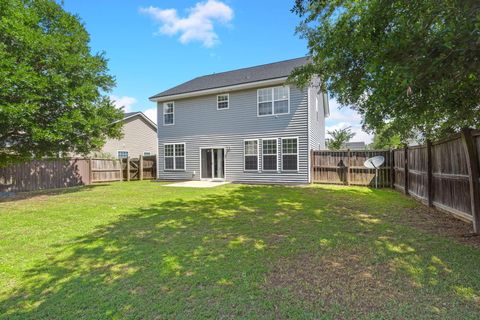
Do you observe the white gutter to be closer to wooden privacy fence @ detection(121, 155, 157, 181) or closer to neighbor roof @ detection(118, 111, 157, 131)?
wooden privacy fence @ detection(121, 155, 157, 181)

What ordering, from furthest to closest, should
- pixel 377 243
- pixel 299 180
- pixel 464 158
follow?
1. pixel 299 180
2. pixel 464 158
3. pixel 377 243

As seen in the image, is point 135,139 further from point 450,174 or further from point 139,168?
point 450,174

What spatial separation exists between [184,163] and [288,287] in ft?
47.4

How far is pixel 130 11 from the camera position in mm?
12023

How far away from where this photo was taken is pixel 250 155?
1473 centimetres

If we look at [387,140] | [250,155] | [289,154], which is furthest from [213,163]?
[387,140]

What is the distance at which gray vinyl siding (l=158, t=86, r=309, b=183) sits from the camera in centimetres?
1341

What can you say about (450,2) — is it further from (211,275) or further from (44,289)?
(44,289)

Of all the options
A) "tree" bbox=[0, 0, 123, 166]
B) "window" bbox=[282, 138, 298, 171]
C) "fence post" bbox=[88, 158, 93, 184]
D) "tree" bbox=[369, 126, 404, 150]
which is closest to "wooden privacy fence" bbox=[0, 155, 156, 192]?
"fence post" bbox=[88, 158, 93, 184]

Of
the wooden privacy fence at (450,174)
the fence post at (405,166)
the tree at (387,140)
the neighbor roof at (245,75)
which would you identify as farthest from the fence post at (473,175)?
the neighbor roof at (245,75)

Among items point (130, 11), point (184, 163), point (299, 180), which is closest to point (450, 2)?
point (299, 180)

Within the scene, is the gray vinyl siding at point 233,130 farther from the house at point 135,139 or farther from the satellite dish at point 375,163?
the house at point 135,139

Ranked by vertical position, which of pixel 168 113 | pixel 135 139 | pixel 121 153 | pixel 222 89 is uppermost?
pixel 222 89

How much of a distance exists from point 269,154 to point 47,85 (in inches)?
393
